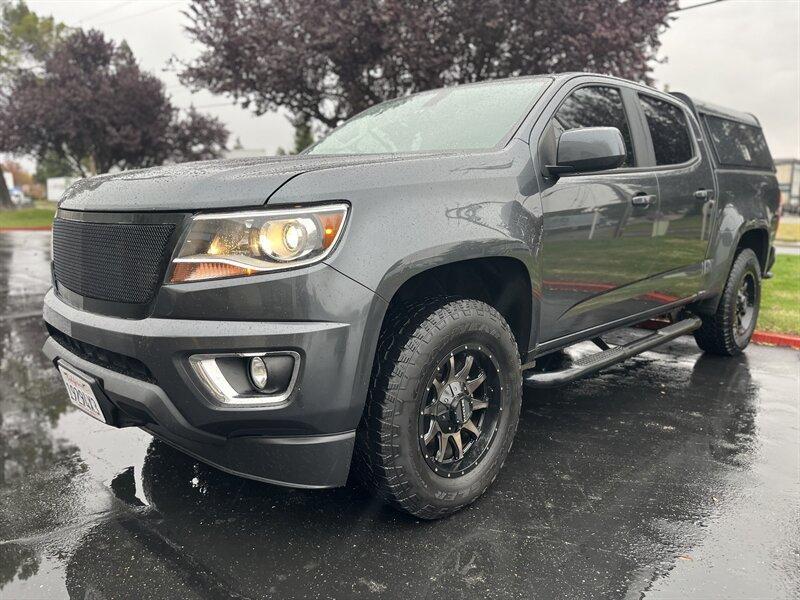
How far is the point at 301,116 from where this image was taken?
55.3 feet

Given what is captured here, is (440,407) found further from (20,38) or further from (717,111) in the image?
(20,38)

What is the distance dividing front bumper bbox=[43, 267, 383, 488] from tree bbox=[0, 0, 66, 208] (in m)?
38.8

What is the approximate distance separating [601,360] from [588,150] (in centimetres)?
117

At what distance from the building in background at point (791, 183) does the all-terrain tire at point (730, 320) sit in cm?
5706

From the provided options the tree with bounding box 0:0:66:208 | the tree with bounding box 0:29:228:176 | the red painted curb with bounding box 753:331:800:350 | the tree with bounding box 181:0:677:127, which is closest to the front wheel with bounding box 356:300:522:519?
the red painted curb with bounding box 753:331:800:350

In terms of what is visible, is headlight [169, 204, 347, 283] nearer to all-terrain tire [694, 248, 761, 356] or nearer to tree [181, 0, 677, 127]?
all-terrain tire [694, 248, 761, 356]

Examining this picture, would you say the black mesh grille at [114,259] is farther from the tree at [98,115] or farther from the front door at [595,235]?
the tree at [98,115]

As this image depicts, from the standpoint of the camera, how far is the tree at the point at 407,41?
11.5 metres

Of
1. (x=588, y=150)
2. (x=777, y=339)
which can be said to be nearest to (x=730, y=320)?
(x=777, y=339)

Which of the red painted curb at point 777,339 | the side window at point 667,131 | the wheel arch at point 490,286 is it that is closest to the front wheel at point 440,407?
the wheel arch at point 490,286

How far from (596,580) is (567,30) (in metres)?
11.6

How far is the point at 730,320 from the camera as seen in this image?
15.9 feet

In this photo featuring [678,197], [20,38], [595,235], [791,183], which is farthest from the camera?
[791,183]

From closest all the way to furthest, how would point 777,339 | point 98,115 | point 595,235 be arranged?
point 595,235
point 777,339
point 98,115
